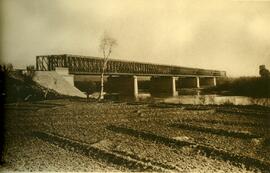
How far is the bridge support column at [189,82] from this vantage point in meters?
3.57

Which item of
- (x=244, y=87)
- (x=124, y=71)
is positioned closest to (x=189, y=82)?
(x=244, y=87)

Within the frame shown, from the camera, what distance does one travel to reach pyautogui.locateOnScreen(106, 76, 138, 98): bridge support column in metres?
3.84

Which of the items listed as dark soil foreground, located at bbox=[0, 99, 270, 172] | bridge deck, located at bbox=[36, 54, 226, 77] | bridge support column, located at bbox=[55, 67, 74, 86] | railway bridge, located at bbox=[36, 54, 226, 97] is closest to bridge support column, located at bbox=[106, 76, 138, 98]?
railway bridge, located at bbox=[36, 54, 226, 97]

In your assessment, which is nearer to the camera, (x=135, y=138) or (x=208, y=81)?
(x=135, y=138)

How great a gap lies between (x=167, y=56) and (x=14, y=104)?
1.60m

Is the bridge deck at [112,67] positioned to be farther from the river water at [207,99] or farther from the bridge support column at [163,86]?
the river water at [207,99]

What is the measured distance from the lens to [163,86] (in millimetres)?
3799

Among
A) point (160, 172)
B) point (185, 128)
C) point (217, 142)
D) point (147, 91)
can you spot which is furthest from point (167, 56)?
point (160, 172)

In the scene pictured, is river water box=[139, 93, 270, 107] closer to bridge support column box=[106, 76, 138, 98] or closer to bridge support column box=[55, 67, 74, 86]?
bridge support column box=[106, 76, 138, 98]

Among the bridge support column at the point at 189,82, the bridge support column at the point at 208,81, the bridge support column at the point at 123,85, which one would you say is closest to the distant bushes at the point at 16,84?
the bridge support column at the point at 123,85

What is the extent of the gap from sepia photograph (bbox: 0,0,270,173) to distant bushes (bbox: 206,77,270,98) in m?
0.01

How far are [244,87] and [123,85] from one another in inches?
53.0

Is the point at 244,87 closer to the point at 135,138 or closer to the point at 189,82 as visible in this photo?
the point at 189,82

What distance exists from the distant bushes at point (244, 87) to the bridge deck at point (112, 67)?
12cm
